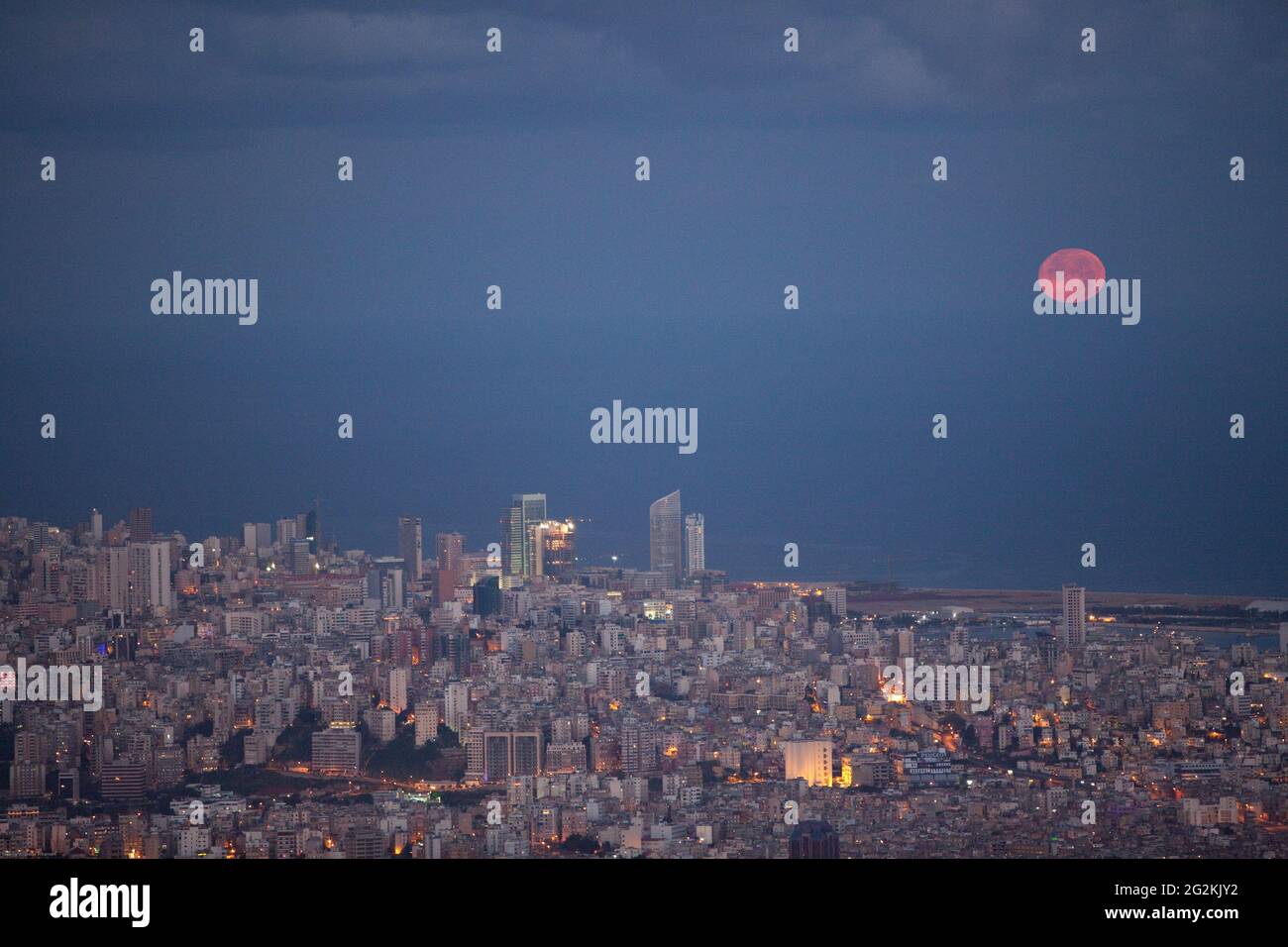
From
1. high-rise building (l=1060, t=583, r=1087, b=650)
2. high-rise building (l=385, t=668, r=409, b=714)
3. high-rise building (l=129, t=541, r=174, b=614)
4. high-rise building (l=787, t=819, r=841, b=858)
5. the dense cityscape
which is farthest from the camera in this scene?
high-rise building (l=129, t=541, r=174, b=614)

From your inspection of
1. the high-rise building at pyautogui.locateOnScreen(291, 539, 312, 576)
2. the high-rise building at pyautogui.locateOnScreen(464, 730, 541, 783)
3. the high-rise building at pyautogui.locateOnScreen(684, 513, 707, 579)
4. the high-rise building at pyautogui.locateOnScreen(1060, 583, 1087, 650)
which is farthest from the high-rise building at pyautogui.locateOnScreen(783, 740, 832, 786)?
the high-rise building at pyautogui.locateOnScreen(291, 539, 312, 576)

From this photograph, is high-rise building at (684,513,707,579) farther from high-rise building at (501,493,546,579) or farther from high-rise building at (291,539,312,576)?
high-rise building at (291,539,312,576)

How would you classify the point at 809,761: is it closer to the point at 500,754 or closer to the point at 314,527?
the point at 500,754

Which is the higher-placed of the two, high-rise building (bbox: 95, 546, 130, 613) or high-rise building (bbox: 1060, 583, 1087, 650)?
high-rise building (bbox: 95, 546, 130, 613)

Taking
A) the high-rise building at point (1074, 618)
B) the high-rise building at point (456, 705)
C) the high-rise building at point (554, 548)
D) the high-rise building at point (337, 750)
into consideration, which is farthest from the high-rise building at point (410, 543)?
the high-rise building at point (1074, 618)

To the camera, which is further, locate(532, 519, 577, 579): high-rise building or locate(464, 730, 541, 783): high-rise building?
locate(532, 519, 577, 579): high-rise building

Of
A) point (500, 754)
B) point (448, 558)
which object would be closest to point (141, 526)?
point (448, 558)

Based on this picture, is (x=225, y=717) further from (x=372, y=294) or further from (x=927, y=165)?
(x=927, y=165)

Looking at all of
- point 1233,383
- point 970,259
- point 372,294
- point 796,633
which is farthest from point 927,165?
point 372,294
